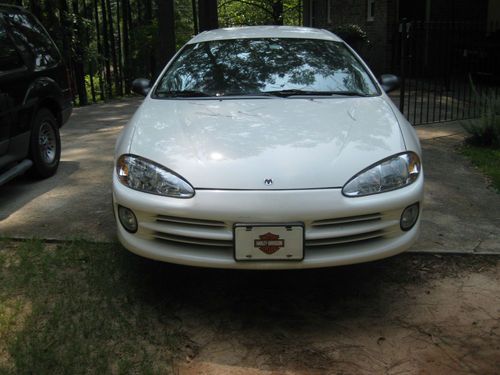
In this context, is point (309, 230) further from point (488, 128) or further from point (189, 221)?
point (488, 128)

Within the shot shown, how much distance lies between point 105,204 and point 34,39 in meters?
2.17

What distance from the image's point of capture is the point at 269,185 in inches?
114

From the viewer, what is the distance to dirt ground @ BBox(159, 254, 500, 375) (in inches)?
108

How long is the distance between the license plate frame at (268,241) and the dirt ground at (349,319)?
439 millimetres

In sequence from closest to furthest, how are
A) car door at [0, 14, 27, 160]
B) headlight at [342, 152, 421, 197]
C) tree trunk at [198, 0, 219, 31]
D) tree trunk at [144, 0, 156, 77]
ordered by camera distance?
headlight at [342, 152, 421, 197] → car door at [0, 14, 27, 160] → tree trunk at [198, 0, 219, 31] → tree trunk at [144, 0, 156, 77]

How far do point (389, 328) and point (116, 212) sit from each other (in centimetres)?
165

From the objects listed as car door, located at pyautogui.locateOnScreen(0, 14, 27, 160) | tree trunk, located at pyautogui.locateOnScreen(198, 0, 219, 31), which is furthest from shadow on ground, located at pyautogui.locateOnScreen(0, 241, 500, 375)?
tree trunk, located at pyautogui.locateOnScreen(198, 0, 219, 31)

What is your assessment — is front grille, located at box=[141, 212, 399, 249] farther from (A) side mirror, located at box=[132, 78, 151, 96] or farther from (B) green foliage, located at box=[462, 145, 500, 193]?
(B) green foliage, located at box=[462, 145, 500, 193]

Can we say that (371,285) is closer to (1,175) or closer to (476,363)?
(476,363)

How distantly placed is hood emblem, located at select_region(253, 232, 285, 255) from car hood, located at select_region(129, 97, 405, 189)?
0.25 metres

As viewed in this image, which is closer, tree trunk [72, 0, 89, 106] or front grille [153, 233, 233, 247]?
front grille [153, 233, 233, 247]

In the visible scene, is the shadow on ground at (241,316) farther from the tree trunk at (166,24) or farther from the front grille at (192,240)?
the tree trunk at (166,24)

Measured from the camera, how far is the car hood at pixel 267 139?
2959 mm

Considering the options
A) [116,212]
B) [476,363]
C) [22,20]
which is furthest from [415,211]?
[22,20]
